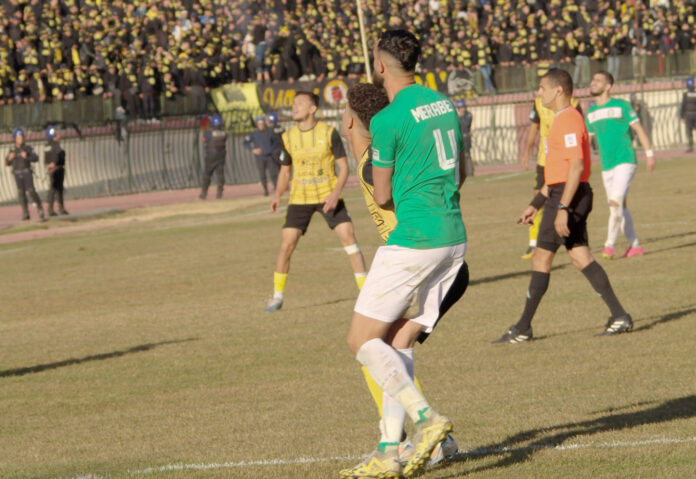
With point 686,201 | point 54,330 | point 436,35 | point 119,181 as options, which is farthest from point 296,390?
point 436,35

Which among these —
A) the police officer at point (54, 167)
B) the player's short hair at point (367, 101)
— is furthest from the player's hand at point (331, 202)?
the police officer at point (54, 167)

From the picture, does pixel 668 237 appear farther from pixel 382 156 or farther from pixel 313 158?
pixel 382 156

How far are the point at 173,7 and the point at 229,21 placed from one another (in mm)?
2078

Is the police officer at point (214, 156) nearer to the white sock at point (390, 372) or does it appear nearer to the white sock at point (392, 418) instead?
the white sock at point (392, 418)

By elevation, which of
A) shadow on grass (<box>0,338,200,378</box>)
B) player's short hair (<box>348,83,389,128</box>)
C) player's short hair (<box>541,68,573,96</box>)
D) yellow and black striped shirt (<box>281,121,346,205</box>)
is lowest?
shadow on grass (<box>0,338,200,378</box>)

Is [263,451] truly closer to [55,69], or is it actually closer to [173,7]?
[55,69]

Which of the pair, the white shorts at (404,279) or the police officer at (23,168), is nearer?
the white shorts at (404,279)

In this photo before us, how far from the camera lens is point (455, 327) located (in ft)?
36.2

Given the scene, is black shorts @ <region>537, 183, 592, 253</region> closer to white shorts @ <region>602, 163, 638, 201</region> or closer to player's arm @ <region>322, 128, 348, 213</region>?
player's arm @ <region>322, 128, 348, 213</region>

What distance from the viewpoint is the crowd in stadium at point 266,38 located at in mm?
38125

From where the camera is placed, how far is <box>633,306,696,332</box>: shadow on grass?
1020cm

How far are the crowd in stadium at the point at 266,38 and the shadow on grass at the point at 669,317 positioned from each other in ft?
94.8

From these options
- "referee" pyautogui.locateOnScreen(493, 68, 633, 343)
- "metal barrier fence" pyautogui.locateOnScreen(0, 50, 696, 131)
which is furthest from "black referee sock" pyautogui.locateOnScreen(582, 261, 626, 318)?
"metal barrier fence" pyautogui.locateOnScreen(0, 50, 696, 131)

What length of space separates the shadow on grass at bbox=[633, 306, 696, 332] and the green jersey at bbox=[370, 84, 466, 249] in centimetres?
503
